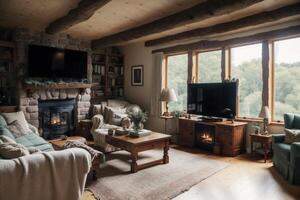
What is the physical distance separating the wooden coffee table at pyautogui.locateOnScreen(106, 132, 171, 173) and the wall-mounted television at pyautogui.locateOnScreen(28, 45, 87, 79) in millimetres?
2460

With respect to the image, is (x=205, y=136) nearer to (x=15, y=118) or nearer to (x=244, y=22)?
(x=244, y=22)

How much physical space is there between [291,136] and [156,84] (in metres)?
3.43

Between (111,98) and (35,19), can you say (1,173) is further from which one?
(111,98)

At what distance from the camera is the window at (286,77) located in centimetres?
433

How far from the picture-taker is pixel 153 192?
118 inches

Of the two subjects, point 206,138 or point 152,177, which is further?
point 206,138

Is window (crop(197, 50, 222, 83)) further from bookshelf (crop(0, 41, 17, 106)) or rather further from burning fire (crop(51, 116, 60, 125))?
bookshelf (crop(0, 41, 17, 106))

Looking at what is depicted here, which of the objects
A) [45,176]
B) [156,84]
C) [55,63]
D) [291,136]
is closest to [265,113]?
[291,136]

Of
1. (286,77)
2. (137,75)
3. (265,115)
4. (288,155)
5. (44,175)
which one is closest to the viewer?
(44,175)

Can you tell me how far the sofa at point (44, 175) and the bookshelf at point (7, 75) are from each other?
372cm

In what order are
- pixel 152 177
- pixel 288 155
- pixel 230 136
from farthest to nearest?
1. pixel 230 136
2. pixel 152 177
3. pixel 288 155

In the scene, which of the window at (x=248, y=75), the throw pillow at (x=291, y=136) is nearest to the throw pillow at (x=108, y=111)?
the window at (x=248, y=75)

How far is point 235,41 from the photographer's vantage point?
4.86 meters

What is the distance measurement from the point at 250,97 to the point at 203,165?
73.3 inches
